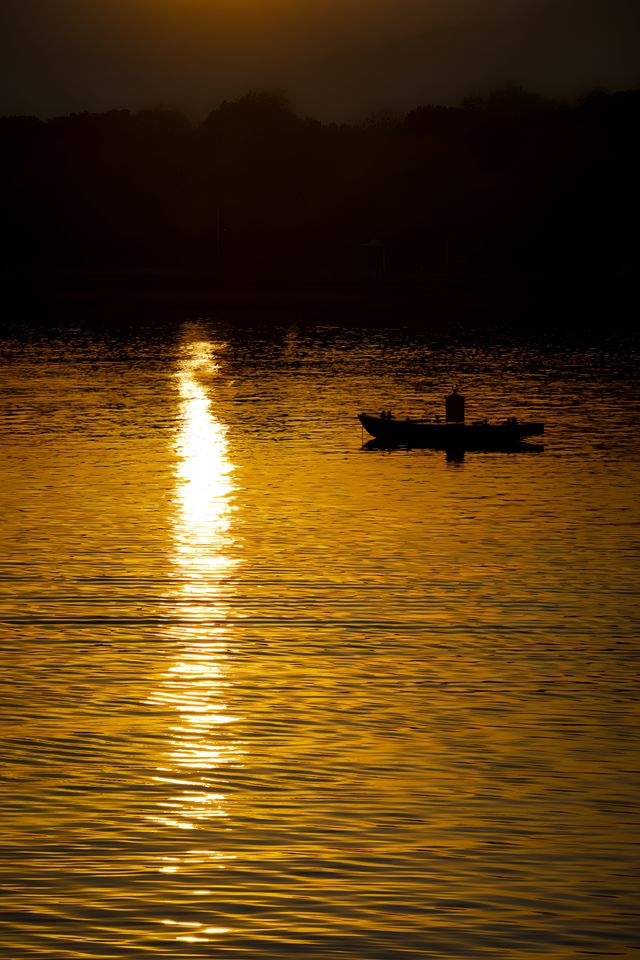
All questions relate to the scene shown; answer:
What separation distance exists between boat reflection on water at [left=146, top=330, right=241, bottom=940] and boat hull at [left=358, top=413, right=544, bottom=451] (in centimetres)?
888

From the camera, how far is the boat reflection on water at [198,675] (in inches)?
924

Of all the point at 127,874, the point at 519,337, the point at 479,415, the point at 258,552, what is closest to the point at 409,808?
the point at 127,874

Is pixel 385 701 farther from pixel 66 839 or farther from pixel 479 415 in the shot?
pixel 479 415

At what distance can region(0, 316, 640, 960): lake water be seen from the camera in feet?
65.7

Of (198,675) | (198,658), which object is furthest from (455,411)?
(198,675)

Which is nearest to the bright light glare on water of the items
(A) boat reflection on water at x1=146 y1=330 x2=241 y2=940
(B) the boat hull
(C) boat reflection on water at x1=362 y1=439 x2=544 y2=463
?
(A) boat reflection on water at x1=146 y1=330 x2=241 y2=940

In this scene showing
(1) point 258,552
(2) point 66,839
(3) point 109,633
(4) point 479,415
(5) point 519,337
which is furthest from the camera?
(5) point 519,337

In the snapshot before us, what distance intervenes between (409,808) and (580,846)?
2654 mm

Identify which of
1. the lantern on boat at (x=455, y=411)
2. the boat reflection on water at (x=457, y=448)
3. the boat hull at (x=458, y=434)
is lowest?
the boat reflection on water at (x=457, y=448)

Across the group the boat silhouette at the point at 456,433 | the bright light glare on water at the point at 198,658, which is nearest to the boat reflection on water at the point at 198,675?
the bright light glare on water at the point at 198,658

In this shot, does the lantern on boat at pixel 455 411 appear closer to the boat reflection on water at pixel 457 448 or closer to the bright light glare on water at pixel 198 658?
the boat reflection on water at pixel 457 448

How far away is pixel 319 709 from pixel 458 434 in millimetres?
43957

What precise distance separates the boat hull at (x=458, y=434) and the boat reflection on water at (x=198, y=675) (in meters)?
8.88

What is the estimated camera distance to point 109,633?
35750 millimetres
